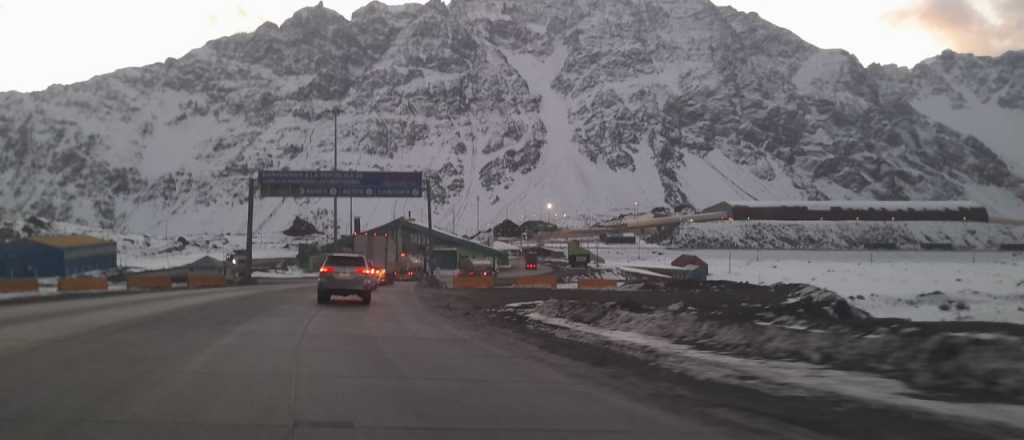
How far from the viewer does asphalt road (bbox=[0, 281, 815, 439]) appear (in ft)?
25.9

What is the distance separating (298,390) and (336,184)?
5176 centimetres

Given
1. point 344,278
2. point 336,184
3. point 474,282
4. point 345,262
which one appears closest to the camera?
point 344,278

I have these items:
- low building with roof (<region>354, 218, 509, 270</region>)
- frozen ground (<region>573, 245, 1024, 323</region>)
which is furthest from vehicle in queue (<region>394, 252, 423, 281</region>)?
frozen ground (<region>573, 245, 1024, 323</region>)

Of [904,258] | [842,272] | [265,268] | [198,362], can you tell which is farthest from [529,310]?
[904,258]

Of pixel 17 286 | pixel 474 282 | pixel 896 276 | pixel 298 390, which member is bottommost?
pixel 298 390

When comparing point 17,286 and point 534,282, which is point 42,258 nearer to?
point 17,286

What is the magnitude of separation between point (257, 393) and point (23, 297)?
91.6ft

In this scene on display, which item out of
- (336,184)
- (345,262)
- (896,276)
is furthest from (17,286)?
(896,276)

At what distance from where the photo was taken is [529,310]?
27.5m

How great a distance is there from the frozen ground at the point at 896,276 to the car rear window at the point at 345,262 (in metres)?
19.4

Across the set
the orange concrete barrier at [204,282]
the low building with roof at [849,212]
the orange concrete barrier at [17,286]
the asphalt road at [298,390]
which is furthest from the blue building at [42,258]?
the low building with roof at [849,212]

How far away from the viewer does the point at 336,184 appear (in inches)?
2386

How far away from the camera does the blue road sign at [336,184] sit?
59969 millimetres

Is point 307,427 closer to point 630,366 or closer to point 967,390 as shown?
point 630,366
